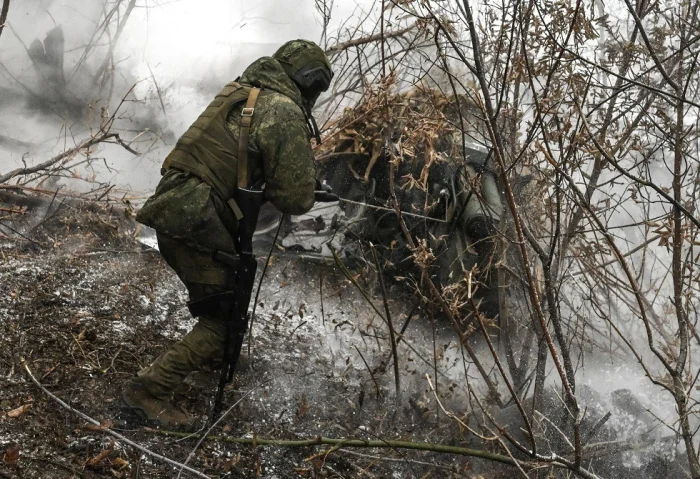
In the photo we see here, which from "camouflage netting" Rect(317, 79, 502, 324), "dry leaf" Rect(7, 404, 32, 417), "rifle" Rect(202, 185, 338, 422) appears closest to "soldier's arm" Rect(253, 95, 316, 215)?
"rifle" Rect(202, 185, 338, 422)

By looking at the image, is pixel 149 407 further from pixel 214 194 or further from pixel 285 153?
pixel 285 153

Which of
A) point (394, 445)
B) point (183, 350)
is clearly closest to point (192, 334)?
point (183, 350)

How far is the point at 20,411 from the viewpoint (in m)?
3.04

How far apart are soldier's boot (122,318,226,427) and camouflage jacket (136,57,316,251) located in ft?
1.58

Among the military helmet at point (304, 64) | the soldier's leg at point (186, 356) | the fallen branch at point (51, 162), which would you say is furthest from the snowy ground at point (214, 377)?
the military helmet at point (304, 64)

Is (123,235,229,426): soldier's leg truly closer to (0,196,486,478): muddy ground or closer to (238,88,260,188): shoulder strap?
(0,196,486,478): muddy ground

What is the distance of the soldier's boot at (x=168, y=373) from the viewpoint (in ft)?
10.8

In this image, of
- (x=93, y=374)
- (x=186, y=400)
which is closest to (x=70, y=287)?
(x=93, y=374)

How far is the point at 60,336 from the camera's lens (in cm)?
381

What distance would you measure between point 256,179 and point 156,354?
138cm

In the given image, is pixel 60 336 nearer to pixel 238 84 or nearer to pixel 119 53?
pixel 238 84

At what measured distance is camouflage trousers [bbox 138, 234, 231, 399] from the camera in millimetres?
3285

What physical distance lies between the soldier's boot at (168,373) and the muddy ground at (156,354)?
109mm

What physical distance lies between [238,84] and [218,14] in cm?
640
